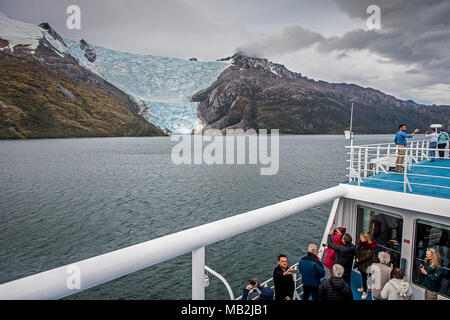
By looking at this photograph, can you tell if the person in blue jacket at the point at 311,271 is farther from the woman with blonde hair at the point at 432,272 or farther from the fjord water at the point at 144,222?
the fjord water at the point at 144,222

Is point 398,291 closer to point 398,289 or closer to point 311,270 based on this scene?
point 398,289

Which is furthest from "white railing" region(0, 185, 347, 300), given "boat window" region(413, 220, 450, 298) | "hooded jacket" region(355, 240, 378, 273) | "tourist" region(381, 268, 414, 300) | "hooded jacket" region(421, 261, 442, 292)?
"boat window" region(413, 220, 450, 298)

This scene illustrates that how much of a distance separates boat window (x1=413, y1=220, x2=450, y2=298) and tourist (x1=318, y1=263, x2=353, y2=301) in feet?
11.3

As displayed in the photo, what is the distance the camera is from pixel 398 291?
5.43 meters

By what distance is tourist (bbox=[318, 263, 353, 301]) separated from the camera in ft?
15.8

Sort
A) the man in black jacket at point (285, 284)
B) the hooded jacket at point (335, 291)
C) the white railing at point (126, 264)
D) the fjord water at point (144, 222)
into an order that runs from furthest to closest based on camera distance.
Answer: the fjord water at point (144, 222) < the man in black jacket at point (285, 284) < the hooded jacket at point (335, 291) < the white railing at point (126, 264)

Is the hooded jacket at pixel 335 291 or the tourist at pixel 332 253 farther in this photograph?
the tourist at pixel 332 253

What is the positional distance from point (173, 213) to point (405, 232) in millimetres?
23163

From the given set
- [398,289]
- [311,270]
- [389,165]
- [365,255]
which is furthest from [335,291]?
[389,165]

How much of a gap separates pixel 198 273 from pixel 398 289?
4230mm

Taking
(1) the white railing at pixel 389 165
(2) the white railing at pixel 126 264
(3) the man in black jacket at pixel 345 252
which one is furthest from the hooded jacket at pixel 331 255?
(2) the white railing at pixel 126 264

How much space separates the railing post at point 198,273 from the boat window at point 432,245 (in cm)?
608

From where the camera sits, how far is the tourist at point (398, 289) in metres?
5.41
